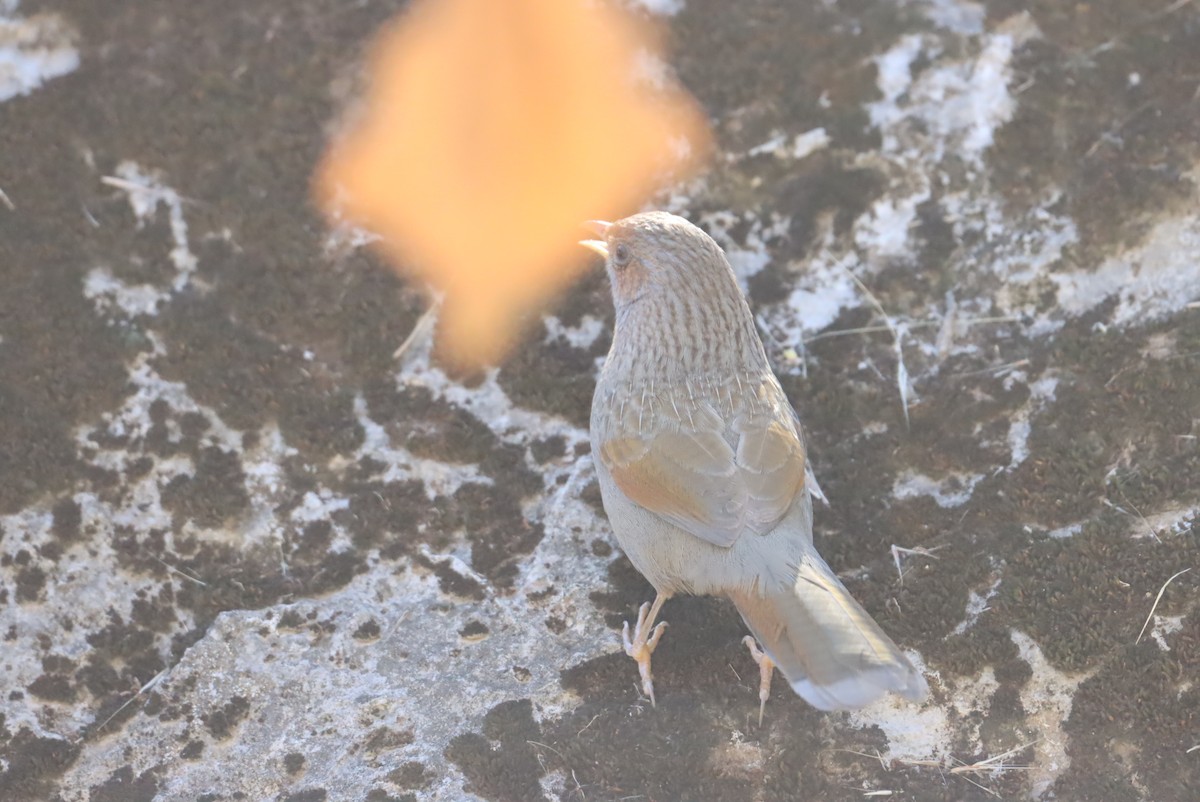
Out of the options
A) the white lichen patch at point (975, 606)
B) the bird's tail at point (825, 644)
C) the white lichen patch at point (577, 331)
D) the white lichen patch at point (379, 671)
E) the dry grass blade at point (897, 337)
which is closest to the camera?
the bird's tail at point (825, 644)

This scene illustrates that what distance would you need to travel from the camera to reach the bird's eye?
5.02 meters

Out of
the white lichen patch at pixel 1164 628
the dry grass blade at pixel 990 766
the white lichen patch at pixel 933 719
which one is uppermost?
the white lichen patch at pixel 1164 628

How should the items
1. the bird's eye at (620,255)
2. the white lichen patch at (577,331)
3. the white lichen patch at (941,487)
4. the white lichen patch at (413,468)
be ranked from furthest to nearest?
the white lichen patch at (577,331)
the white lichen patch at (413,468)
the bird's eye at (620,255)
the white lichen patch at (941,487)

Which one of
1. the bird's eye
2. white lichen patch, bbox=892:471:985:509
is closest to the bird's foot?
white lichen patch, bbox=892:471:985:509

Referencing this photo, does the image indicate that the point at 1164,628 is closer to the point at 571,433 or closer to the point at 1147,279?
the point at 1147,279

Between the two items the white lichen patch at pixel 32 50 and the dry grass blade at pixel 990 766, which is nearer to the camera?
the dry grass blade at pixel 990 766

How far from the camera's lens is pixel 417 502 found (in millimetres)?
5078

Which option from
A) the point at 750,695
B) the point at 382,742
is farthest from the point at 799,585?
the point at 382,742

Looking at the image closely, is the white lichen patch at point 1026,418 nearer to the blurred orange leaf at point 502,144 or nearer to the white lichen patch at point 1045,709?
the white lichen patch at point 1045,709

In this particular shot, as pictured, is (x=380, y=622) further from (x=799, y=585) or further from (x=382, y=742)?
(x=799, y=585)

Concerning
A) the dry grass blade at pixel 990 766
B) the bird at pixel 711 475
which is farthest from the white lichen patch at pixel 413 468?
the dry grass blade at pixel 990 766

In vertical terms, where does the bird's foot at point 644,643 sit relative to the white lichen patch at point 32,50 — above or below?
below

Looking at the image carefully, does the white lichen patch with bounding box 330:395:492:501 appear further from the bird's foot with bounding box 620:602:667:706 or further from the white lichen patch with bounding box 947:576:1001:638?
the white lichen patch with bounding box 947:576:1001:638

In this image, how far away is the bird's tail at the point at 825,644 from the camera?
3.67 meters
